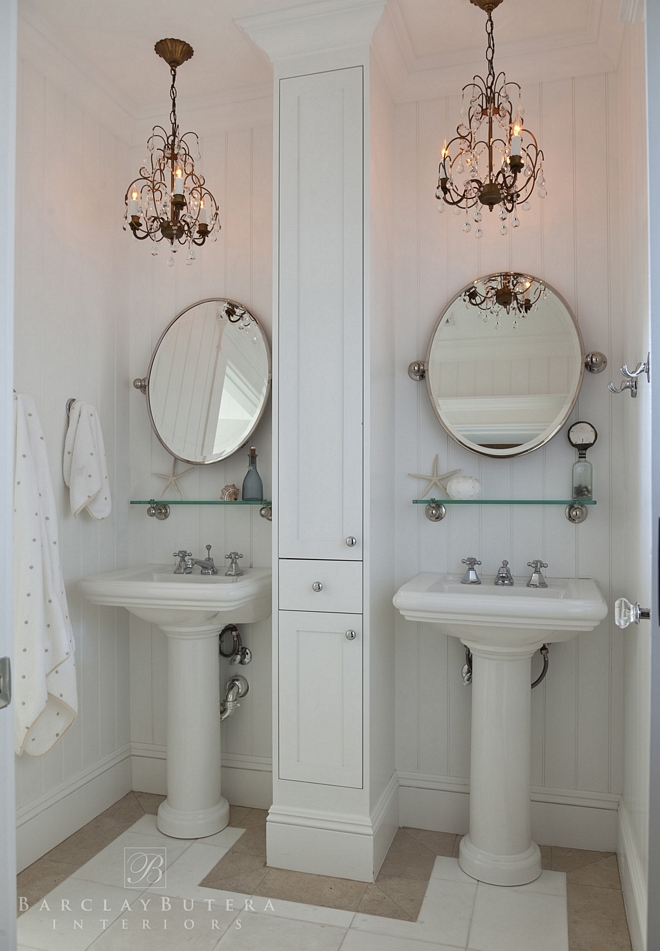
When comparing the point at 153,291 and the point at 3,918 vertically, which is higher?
the point at 153,291

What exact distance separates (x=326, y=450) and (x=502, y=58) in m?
1.59

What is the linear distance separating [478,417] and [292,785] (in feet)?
4.78

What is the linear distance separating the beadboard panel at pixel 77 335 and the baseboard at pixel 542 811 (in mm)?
1243

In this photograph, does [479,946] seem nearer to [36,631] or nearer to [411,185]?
[36,631]

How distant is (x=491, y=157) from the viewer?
228 cm

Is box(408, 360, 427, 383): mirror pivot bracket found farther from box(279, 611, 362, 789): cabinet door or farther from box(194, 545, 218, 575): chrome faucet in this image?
box(194, 545, 218, 575): chrome faucet

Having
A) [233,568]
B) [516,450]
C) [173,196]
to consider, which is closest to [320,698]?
[233,568]

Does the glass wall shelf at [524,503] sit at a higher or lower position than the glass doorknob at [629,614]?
→ higher

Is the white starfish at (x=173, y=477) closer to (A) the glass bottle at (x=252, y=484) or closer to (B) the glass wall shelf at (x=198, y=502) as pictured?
(B) the glass wall shelf at (x=198, y=502)

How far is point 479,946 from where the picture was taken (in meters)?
2.07

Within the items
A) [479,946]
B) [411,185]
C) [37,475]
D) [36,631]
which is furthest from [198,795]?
[411,185]

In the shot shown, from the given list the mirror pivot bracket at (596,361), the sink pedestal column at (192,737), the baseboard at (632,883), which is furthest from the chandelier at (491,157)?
the baseboard at (632,883)

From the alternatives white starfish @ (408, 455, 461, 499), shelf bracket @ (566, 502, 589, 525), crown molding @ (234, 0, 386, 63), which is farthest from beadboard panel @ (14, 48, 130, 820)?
shelf bracket @ (566, 502, 589, 525)

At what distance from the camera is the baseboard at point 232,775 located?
117 inches
